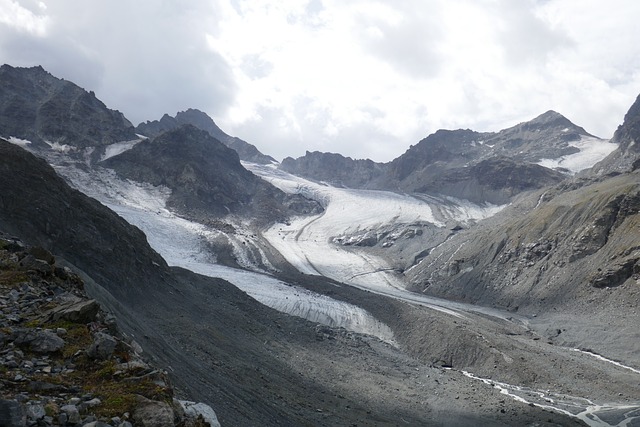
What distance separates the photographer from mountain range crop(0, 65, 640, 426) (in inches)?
1054

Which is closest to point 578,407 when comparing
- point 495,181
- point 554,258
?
point 554,258

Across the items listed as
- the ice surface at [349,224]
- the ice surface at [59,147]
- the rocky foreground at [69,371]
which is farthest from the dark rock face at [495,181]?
the rocky foreground at [69,371]

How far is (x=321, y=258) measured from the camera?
310 ft

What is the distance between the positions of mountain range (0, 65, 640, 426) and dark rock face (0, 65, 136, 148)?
3.01 metres

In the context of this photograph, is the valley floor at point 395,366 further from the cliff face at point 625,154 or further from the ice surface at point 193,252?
the cliff face at point 625,154

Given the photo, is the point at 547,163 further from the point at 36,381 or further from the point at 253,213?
the point at 36,381

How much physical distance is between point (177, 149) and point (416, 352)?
11712cm

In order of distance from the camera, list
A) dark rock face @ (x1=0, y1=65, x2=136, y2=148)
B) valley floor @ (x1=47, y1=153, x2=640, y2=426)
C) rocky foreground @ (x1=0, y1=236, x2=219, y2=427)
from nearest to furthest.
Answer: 1. rocky foreground @ (x1=0, y1=236, x2=219, y2=427)
2. valley floor @ (x1=47, y1=153, x2=640, y2=426)
3. dark rock face @ (x1=0, y1=65, x2=136, y2=148)

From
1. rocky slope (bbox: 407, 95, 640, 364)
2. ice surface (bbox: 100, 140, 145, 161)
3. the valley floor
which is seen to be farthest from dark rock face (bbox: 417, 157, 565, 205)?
ice surface (bbox: 100, 140, 145, 161)

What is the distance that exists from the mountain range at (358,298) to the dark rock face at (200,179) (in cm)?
135

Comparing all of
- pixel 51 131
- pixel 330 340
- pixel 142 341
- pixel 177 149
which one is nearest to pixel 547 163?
pixel 177 149

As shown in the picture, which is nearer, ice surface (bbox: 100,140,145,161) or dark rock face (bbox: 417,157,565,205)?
ice surface (bbox: 100,140,145,161)

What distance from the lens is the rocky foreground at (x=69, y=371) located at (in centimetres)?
751

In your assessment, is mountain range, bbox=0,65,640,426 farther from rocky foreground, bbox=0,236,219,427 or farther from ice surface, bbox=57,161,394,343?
rocky foreground, bbox=0,236,219,427
